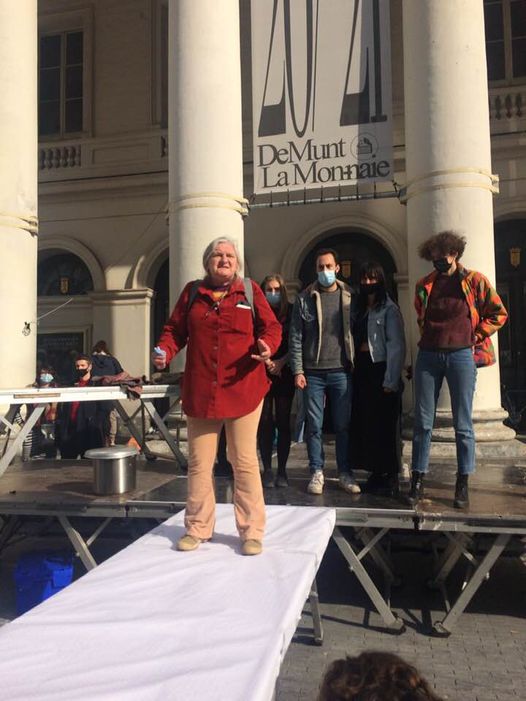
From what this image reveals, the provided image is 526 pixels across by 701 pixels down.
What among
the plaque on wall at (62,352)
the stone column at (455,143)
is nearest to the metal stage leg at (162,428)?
the stone column at (455,143)

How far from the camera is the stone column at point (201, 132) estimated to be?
7.69 m

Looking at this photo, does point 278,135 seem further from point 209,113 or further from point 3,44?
point 3,44

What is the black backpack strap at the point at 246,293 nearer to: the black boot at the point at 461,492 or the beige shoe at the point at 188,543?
the beige shoe at the point at 188,543

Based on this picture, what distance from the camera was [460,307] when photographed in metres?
4.43

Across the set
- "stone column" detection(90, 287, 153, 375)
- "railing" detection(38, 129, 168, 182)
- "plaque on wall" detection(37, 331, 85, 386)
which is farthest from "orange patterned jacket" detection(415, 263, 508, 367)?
"plaque on wall" detection(37, 331, 85, 386)

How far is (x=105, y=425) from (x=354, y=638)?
520 centimetres

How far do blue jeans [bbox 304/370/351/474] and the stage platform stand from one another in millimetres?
327

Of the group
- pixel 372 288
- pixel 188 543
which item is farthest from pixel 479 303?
pixel 188 543

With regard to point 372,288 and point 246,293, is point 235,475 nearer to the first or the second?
point 246,293

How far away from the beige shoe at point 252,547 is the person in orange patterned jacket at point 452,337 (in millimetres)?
1494

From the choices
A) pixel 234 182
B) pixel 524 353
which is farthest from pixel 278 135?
pixel 524 353

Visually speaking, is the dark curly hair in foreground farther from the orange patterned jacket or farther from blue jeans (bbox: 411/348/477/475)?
the orange patterned jacket

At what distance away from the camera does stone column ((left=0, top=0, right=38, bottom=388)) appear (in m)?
8.67

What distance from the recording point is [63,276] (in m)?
13.4
